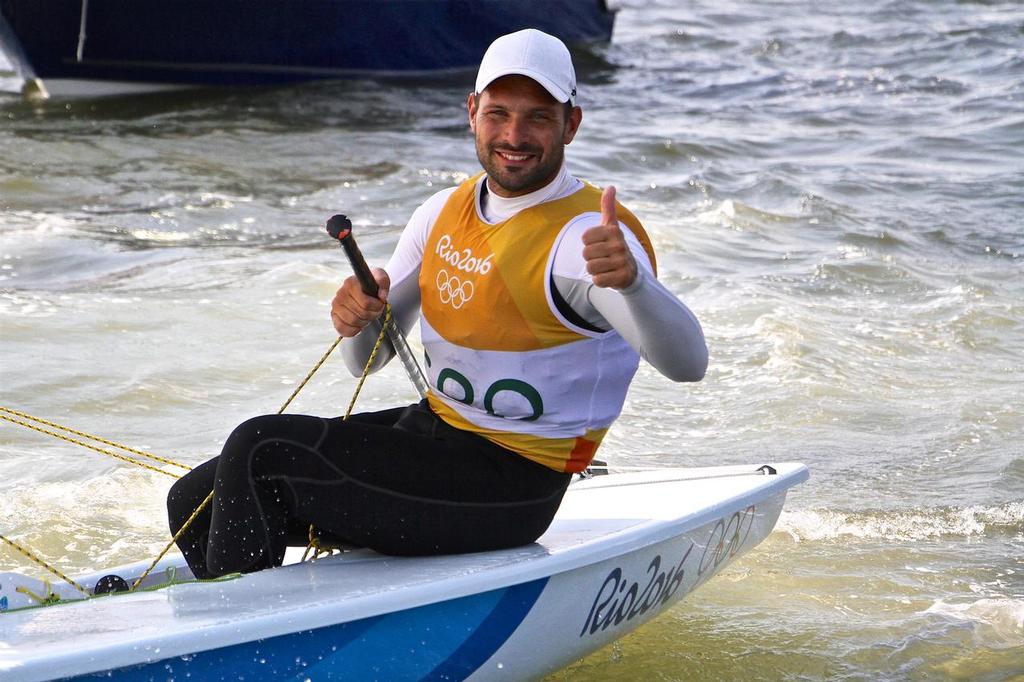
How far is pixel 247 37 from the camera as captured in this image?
11.8m

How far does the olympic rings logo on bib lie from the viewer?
95.0 inches

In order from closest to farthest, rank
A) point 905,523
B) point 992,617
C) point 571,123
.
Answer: point 571,123 < point 992,617 < point 905,523

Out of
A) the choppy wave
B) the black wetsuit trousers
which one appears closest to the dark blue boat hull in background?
the choppy wave

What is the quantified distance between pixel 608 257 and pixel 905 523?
2224 mm

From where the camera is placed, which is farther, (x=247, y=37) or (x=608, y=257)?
(x=247, y=37)

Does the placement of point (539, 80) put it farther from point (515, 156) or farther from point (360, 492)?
point (360, 492)

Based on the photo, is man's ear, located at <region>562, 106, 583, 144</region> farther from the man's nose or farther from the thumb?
the thumb

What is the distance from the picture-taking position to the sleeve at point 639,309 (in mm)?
2193

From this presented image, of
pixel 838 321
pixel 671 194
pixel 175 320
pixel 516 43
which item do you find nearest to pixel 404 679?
pixel 516 43

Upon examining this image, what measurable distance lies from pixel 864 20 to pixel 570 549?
16.4 m

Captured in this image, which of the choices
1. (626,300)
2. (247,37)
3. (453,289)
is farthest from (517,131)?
(247,37)

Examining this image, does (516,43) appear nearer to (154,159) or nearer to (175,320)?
(175,320)

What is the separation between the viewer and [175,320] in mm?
5832

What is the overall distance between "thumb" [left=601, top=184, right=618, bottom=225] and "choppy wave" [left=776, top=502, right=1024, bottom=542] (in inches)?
77.3
